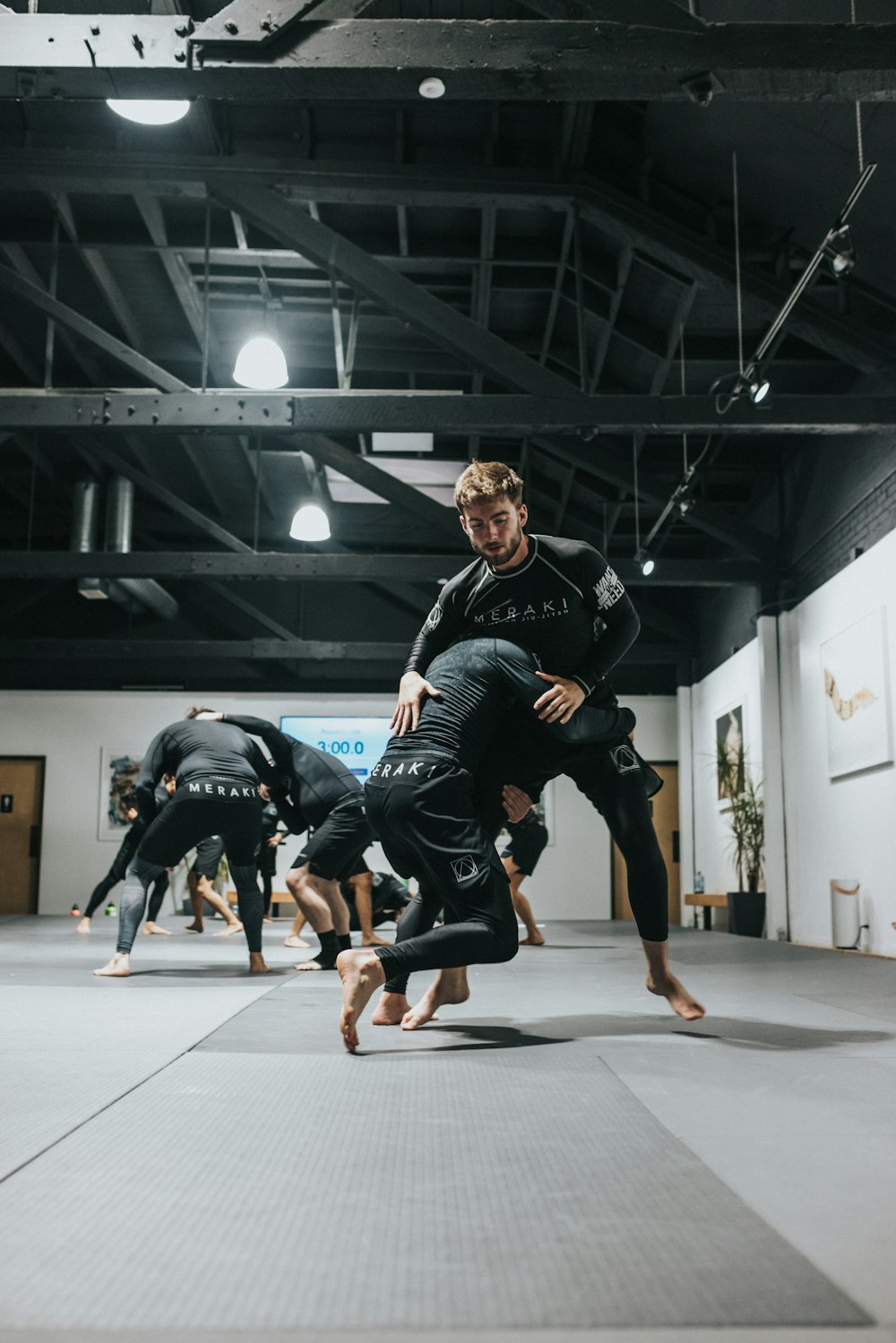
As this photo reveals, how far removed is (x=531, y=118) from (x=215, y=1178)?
6936mm

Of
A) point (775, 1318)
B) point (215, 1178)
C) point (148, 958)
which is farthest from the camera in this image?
point (148, 958)

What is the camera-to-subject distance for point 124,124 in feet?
23.5

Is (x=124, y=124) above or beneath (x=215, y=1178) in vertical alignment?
above

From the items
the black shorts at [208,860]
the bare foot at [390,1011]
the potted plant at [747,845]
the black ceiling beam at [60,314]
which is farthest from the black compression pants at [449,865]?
the potted plant at [747,845]

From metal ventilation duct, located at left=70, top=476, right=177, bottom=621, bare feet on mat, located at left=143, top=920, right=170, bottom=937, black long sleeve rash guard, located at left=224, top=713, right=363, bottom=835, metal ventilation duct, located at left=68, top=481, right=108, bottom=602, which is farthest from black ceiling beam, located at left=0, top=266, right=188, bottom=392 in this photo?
bare feet on mat, located at left=143, top=920, right=170, bottom=937

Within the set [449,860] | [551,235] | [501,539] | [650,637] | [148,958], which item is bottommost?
[148,958]

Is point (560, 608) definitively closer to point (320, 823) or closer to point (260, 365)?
point (320, 823)

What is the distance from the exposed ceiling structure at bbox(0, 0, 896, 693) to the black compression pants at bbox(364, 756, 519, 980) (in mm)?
2813

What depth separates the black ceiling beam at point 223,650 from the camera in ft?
46.9

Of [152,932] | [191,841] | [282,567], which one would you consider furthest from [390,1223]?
[282,567]

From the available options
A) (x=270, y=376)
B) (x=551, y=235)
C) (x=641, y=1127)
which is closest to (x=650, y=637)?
(x=551, y=235)

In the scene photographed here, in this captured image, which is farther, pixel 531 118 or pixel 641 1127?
pixel 531 118

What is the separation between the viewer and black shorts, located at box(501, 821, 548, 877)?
7.79 metres

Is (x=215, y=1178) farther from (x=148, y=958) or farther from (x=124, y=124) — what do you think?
(x=124, y=124)
